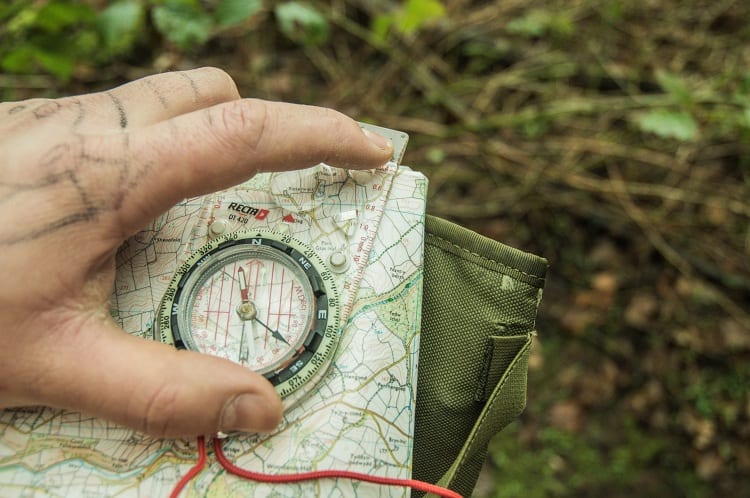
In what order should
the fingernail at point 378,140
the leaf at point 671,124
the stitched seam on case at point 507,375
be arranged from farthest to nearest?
the leaf at point 671,124
the fingernail at point 378,140
the stitched seam on case at point 507,375

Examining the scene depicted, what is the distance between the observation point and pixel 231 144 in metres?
1.22

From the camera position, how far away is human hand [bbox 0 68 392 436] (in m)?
1.11

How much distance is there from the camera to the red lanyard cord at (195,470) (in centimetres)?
124

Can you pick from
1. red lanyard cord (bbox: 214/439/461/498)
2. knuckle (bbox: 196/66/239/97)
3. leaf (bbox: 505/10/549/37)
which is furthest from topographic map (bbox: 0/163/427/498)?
leaf (bbox: 505/10/549/37)

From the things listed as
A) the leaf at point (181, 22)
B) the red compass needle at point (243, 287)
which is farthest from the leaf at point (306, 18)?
the red compass needle at point (243, 287)

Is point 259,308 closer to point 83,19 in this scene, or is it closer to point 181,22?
point 181,22

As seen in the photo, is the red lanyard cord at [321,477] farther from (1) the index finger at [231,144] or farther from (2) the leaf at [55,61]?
(2) the leaf at [55,61]

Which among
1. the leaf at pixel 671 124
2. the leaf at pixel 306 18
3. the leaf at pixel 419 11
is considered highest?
the leaf at pixel 419 11

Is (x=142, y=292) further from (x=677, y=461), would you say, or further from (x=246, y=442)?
(x=677, y=461)

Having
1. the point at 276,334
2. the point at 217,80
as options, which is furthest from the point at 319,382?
the point at 217,80

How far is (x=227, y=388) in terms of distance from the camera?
44.6 inches

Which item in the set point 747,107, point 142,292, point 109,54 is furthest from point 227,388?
point 109,54

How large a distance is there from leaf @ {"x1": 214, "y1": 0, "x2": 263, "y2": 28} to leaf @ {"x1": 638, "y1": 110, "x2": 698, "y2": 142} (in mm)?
1478

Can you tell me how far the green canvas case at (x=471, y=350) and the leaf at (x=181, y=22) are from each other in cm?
144
